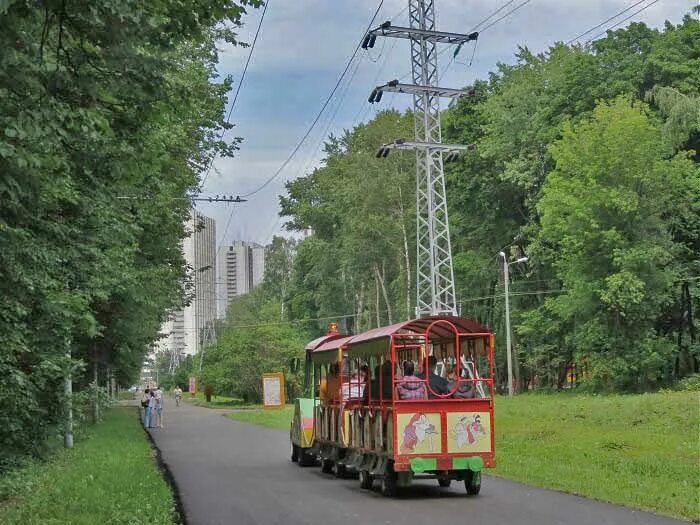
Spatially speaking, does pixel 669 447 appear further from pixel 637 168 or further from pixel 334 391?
pixel 637 168

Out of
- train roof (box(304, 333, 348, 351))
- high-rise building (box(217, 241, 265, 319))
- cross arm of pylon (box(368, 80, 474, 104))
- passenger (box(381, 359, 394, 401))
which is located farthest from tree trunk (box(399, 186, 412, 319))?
high-rise building (box(217, 241, 265, 319))

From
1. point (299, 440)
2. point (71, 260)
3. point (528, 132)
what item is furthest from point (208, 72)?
point (528, 132)

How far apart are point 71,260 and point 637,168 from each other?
34778 mm

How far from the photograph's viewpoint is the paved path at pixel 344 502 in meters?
13.0

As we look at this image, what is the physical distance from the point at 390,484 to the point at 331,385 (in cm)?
529

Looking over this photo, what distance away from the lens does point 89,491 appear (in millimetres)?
16250

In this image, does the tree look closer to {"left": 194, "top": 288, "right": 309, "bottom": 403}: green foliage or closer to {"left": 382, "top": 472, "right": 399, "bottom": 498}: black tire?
{"left": 194, "top": 288, "right": 309, "bottom": 403}: green foliage

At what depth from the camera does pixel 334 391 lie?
21.0 m

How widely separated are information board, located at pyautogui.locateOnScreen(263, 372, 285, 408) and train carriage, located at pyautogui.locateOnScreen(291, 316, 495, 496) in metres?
37.1

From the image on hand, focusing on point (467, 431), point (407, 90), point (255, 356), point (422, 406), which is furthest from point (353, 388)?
point (255, 356)

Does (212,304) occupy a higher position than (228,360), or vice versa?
(212,304)

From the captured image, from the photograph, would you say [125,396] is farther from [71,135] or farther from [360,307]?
[71,135]

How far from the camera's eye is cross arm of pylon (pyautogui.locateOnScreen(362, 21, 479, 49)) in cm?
3547

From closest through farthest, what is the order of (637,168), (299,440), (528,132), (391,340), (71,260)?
(71,260) < (391,340) < (299,440) < (637,168) < (528,132)
